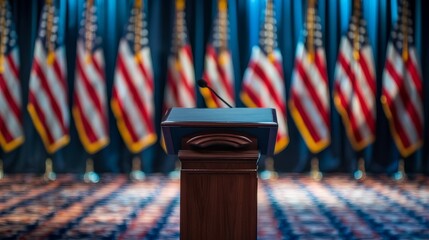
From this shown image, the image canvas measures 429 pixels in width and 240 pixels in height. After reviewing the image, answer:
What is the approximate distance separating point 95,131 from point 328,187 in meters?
2.66

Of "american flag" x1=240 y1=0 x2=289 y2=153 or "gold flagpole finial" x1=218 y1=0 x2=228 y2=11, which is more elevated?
"gold flagpole finial" x1=218 y1=0 x2=228 y2=11

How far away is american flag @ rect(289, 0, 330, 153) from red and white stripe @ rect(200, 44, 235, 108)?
714mm

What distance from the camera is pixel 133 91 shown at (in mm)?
7508

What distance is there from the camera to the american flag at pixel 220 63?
7.48m

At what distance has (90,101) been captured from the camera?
7488 millimetres

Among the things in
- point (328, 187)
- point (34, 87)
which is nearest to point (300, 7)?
point (328, 187)

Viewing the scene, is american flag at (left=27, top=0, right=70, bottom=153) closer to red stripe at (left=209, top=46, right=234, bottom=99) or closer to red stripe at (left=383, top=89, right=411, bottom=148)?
red stripe at (left=209, top=46, right=234, bottom=99)

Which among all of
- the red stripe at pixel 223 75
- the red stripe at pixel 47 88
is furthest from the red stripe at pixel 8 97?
the red stripe at pixel 223 75

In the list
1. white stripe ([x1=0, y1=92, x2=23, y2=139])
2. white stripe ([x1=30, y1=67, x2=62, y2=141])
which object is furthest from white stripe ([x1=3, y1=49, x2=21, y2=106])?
white stripe ([x1=30, y1=67, x2=62, y2=141])

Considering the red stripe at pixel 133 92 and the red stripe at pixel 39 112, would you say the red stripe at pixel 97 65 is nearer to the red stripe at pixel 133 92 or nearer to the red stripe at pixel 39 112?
the red stripe at pixel 133 92

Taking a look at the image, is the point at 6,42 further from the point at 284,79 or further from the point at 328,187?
the point at 328,187

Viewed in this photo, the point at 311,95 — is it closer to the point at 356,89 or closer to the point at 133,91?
the point at 356,89

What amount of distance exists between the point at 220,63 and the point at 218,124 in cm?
460

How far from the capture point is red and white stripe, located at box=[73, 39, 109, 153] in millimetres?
7480
